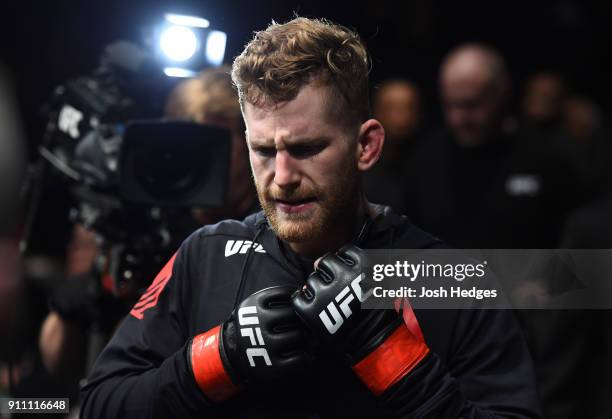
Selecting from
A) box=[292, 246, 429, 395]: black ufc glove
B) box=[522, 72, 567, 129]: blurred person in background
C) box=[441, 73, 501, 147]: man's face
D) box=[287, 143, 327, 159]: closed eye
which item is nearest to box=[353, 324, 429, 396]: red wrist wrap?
box=[292, 246, 429, 395]: black ufc glove

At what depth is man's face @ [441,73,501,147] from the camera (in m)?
3.15

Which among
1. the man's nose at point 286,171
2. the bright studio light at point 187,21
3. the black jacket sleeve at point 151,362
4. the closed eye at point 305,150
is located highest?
the bright studio light at point 187,21

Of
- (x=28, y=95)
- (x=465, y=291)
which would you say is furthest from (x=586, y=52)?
(x=465, y=291)

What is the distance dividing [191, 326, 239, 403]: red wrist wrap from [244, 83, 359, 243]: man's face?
209 mm

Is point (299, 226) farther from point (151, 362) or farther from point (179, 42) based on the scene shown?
point (179, 42)

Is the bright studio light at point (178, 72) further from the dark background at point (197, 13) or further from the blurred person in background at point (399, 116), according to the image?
the blurred person in background at point (399, 116)

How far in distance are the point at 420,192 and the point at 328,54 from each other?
1591 millimetres

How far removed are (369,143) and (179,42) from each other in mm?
676

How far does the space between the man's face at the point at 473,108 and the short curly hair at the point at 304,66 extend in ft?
5.10

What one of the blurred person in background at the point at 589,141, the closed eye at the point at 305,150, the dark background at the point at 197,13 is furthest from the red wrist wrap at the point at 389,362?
the blurred person in background at the point at 589,141

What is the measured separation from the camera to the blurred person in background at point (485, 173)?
9.89 ft

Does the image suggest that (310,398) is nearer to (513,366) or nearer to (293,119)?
(513,366)

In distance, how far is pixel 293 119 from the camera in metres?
1.58

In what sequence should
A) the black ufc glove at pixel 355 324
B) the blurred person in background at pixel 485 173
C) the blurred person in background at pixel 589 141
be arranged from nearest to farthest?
the black ufc glove at pixel 355 324 < the blurred person in background at pixel 485 173 < the blurred person in background at pixel 589 141
